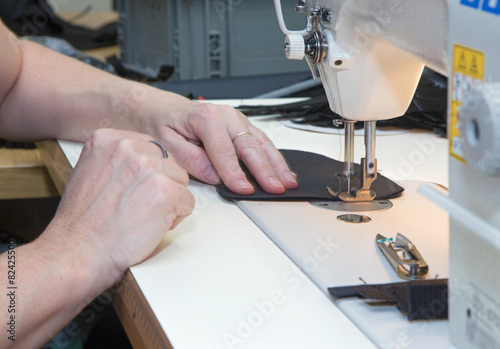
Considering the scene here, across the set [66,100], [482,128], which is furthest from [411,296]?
[66,100]

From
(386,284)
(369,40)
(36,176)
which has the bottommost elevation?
(36,176)

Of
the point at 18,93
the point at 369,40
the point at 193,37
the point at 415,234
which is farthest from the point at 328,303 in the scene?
the point at 193,37

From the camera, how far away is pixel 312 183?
921 mm

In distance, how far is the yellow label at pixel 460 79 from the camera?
1.56 feet

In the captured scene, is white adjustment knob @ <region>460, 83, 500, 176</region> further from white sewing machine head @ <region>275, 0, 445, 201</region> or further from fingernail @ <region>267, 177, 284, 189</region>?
fingernail @ <region>267, 177, 284, 189</region>

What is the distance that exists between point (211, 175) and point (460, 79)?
0.50 m

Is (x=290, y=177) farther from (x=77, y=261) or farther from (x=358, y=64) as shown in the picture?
(x=77, y=261)

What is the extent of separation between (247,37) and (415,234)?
1527 millimetres

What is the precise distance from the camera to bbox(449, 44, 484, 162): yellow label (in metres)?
0.47

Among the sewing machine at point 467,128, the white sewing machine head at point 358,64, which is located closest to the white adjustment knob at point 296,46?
the white sewing machine head at point 358,64

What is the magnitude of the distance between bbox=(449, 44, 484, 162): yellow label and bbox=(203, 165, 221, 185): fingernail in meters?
0.48

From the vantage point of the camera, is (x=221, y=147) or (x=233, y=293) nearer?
(x=233, y=293)

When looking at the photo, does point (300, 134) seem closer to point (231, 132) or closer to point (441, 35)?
point (231, 132)

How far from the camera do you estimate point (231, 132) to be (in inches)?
37.4
